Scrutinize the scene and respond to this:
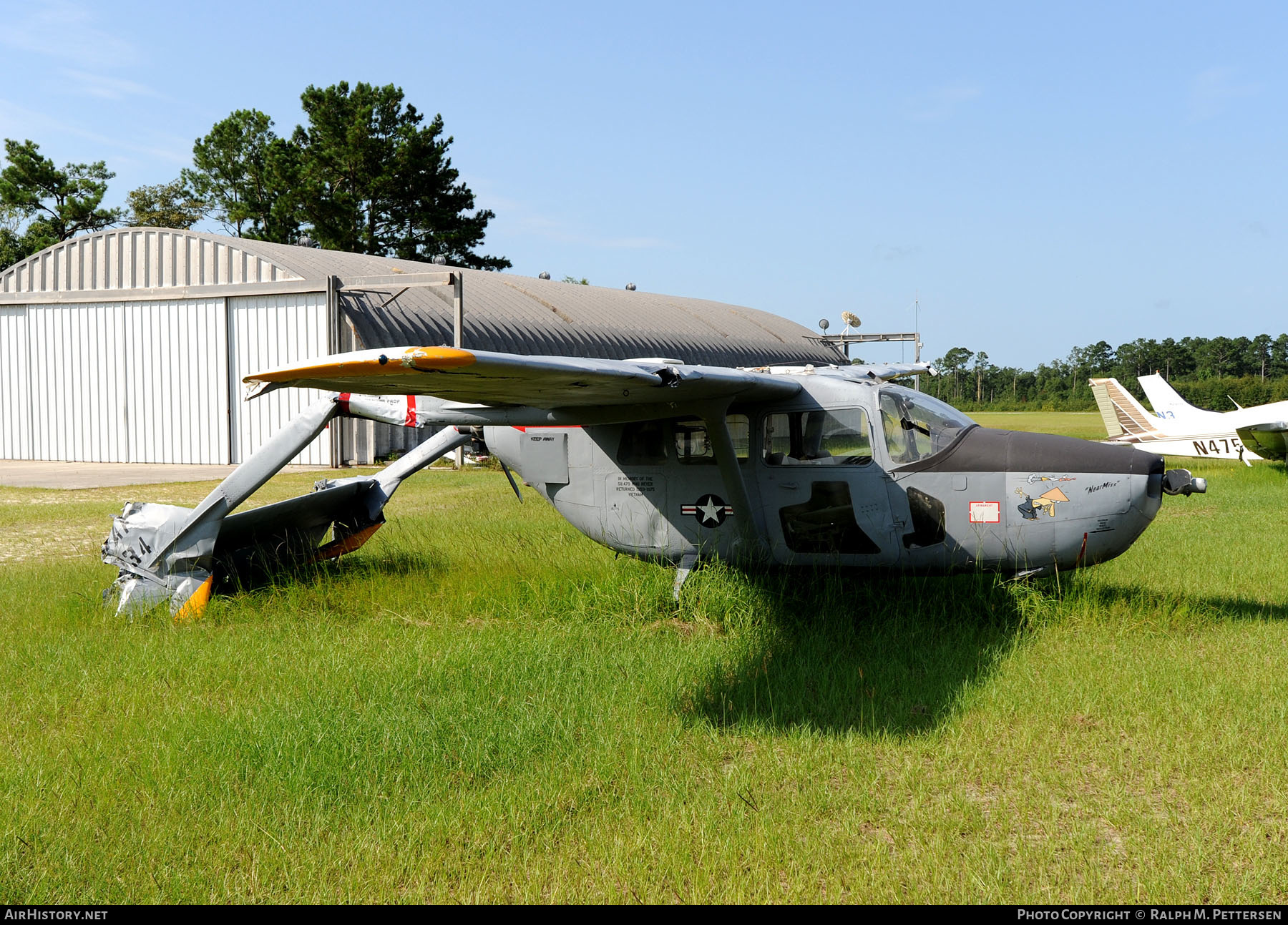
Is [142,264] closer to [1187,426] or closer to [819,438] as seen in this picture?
[819,438]

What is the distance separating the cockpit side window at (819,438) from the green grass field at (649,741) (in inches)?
44.0

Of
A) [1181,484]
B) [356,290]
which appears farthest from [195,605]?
[356,290]

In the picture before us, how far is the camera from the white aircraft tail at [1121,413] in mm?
26672

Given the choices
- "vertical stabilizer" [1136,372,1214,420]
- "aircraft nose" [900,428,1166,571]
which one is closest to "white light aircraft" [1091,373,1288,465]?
"vertical stabilizer" [1136,372,1214,420]

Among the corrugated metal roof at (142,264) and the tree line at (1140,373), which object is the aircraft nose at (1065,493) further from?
the tree line at (1140,373)

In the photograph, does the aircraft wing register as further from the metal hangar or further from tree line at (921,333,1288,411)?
tree line at (921,333,1288,411)

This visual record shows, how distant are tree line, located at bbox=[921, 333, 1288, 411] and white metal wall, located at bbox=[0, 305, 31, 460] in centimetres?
7831

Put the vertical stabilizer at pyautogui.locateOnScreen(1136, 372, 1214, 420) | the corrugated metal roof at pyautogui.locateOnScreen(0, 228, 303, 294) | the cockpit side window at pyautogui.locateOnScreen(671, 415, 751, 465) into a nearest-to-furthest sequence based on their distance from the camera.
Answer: the cockpit side window at pyautogui.locateOnScreen(671, 415, 751, 465)
the corrugated metal roof at pyautogui.locateOnScreen(0, 228, 303, 294)
the vertical stabilizer at pyautogui.locateOnScreen(1136, 372, 1214, 420)

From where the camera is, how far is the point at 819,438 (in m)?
7.93

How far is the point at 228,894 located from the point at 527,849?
3.83 feet

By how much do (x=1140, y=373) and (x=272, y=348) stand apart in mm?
101698

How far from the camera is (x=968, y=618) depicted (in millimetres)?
7934

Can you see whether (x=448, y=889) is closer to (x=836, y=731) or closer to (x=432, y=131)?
(x=836, y=731)

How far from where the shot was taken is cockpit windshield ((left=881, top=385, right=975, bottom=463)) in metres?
7.70
